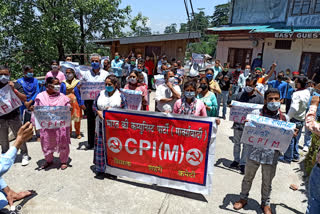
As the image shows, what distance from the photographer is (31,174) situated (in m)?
4.40

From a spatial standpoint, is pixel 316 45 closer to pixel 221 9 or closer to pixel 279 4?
pixel 279 4

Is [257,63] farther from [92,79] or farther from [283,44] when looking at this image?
[92,79]

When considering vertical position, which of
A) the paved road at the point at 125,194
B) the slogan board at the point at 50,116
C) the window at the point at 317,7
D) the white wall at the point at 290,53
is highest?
the window at the point at 317,7

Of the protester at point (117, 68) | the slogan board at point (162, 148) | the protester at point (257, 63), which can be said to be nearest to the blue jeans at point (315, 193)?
the slogan board at point (162, 148)

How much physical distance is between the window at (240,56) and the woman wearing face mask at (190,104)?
1310cm

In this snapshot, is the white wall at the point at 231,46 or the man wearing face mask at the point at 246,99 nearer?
the man wearing face mask at the point at 246,99

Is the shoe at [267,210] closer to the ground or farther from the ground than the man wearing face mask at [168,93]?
closer to the ground

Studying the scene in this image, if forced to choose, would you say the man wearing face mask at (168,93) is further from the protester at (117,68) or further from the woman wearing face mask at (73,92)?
the protester at (117,68)

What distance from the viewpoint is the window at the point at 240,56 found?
15.8 metres

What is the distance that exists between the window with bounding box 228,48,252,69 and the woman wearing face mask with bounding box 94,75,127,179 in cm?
1347

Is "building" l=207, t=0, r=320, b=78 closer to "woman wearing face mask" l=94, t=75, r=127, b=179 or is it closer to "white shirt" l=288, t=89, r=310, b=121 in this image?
"white shirt" l=288, t=89, r=310, b=121

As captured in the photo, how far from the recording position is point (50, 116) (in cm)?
426

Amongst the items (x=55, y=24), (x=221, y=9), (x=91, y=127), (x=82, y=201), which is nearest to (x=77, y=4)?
(x=55, y=24)

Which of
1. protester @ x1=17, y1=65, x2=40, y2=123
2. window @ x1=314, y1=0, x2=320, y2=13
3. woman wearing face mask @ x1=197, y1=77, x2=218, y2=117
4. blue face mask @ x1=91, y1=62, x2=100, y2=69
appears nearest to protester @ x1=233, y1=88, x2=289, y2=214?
woman wearing face mask @ x1=197, y1=77, x2=218, y2=117
